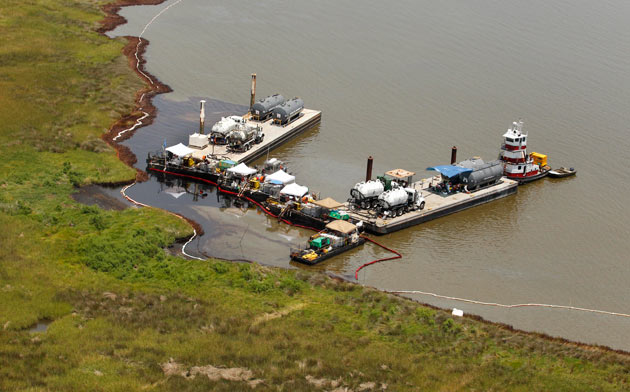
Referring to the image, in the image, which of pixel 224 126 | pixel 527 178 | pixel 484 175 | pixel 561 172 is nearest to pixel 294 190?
pixel 224 126

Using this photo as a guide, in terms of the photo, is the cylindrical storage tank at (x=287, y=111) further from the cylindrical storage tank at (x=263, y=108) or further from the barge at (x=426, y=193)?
the barge at (x=426, y=193)

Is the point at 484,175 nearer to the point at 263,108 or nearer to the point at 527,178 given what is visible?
the point at 527,178

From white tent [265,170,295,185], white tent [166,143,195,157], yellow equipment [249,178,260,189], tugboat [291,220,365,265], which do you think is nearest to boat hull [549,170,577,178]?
tugboat [291,220,365,265]

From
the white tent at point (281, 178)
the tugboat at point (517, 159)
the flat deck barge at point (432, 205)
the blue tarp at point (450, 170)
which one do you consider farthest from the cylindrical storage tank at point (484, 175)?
the white tent at point (281, 178)

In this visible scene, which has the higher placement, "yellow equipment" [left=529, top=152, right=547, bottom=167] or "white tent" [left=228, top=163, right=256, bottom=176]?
"yellow equipment" [left=529, top=152, right=547, bottom=167]

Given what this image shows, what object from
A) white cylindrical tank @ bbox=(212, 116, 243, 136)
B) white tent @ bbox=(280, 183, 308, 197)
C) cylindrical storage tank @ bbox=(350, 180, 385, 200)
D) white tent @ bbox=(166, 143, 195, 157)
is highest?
white cylindrical tank @ bbox=(212, 116, 243, 136)

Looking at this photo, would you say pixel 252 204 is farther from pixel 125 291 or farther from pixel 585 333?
pixel 585 333

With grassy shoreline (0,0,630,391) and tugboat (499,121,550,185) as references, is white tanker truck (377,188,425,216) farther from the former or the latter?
tugboat (499,121,550,185)
